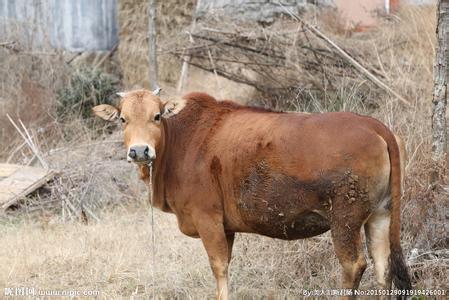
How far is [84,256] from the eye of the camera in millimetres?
8781

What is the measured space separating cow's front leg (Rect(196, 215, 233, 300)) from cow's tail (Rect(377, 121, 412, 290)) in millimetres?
1477

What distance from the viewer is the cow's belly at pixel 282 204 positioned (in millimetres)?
6438

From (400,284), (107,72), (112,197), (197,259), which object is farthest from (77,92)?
(400,284)

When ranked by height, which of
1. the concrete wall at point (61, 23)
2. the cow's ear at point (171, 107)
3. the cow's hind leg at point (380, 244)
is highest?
the cow's ear at point (171, 107)

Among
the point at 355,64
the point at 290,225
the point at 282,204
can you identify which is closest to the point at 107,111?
the point at 282,204

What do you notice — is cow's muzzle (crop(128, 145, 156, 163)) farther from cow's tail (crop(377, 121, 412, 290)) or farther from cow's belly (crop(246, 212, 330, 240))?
cow's tail (crop(377, 121, 412, 290))

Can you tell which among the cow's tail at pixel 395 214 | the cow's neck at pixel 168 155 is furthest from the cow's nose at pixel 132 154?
the cow's tail at pixel 395 214

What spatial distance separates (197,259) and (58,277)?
146 centimetres

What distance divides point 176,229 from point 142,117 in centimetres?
292

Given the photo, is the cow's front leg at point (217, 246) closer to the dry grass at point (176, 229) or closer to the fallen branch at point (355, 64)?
the dry grass at point (176, 229)

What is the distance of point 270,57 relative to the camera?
1208 centimetres

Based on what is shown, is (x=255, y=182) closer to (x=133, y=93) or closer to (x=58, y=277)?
(x=133, y=93)

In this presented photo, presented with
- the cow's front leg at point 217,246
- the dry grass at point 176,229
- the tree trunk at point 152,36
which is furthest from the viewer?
the tree trunk at point 152,36

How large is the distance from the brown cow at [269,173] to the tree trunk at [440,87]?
162cm
